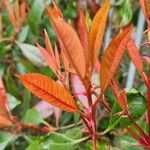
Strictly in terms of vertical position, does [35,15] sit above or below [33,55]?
above

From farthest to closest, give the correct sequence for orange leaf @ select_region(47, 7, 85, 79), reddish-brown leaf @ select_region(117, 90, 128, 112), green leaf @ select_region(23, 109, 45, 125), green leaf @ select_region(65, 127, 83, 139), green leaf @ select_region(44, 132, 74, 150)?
green leaf @ select_region(23, 109, 45, 125), green leaf @ select_region(65, 127, 83, 139), green leaf @ select_region(44, 132, 74, 150), reddish-brown leaf @ select_region(117, 90, 128, 112), orange leaf @ select_region(47, 7, 85, 79)

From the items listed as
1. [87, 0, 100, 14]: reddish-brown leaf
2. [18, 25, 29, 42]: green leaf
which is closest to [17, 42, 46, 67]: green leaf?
[18, 25, 29, 42]: green leaf

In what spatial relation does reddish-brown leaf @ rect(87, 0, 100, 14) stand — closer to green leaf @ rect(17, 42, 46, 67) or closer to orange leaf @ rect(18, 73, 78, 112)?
green leaf @ rect(17, 42, 46, 67)

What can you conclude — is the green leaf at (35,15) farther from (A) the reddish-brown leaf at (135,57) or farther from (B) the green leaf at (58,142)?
(A) the reddish-brown leaf at (135,57)

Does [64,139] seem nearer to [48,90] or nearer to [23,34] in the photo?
[48,90]

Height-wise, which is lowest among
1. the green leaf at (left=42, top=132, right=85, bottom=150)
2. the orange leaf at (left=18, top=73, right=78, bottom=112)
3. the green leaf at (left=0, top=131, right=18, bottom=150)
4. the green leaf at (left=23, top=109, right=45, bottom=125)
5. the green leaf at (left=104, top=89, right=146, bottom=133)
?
the green leaf at (left=0, top=131, right=18, bottom=150)

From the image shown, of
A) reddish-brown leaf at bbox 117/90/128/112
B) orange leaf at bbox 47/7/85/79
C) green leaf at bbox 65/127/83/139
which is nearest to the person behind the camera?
orange leaf at bbox 47/7/85/79

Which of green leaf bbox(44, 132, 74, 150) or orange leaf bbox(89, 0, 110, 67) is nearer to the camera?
orange leaf bbox(89, 0, 110, 67)

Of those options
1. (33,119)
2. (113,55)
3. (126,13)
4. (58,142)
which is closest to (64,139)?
(58,142)
